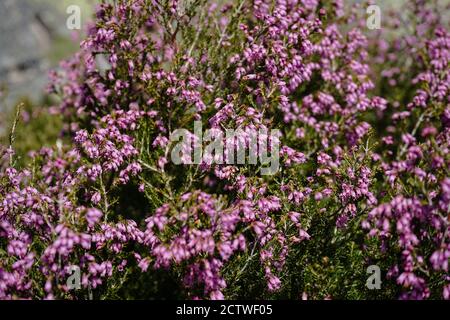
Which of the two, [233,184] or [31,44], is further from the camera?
[31,44]

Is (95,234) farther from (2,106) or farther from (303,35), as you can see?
(2,106)

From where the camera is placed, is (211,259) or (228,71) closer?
(211,259)

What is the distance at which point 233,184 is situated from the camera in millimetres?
4754

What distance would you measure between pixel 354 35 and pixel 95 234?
5.22 m

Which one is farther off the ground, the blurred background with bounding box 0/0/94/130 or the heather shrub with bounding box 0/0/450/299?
the blurred background with bounding box 0/0/94/130

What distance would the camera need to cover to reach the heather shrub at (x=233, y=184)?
404 cm

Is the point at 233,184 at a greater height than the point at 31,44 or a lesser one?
lesser

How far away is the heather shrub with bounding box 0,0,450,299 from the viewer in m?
4.04

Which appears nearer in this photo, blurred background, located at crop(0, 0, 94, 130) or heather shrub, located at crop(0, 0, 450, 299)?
heather shrub, located at crop(0, 0, 450, 299)

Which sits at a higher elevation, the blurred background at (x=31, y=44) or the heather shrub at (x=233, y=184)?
the blurred background at (x=31, y=44)

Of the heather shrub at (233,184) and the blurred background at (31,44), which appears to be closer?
the heather shrub at (233,184)

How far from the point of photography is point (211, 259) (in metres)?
4.11
